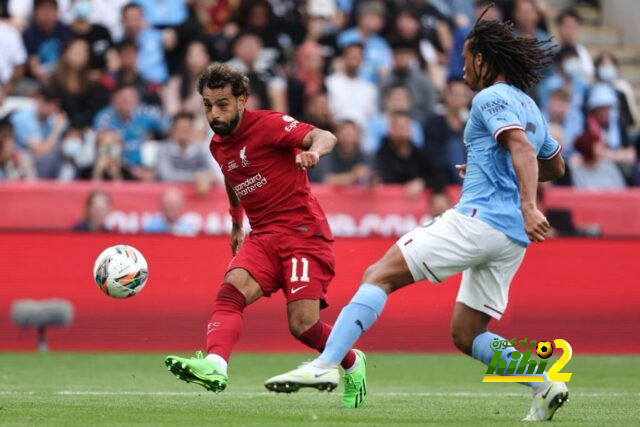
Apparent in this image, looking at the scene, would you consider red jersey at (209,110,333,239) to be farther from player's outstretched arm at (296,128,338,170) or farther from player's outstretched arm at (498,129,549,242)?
player's outstretched arm at (498,129,549,242)

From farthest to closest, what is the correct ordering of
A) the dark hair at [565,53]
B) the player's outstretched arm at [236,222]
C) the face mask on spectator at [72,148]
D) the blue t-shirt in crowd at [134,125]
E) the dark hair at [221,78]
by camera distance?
1. the dark hair at [565,53]
2. the blue t-shirt in crowd at [134,125]
3. the face mask on spectator at [72,148]
4. the player's outstretched arm at [236,222]
5. the dark hair at [221,78]

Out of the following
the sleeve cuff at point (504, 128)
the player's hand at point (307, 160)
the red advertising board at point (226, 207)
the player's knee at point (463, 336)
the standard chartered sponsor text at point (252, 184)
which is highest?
the sleeve cuff at point (504, 128)

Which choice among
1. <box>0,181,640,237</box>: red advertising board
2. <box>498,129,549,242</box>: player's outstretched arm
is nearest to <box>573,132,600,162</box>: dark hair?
<box>0,181,640,237</box>: red advertising board

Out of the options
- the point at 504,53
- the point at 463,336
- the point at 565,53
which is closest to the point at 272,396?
the point at 463,336

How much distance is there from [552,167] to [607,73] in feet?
43.0

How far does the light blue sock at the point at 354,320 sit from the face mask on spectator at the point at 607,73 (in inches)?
552

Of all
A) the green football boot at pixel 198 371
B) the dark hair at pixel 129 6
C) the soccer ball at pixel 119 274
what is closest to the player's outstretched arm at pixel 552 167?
the green football boot at pixel 198 371

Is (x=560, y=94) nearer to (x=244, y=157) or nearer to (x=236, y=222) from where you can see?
(x=236, y=222)

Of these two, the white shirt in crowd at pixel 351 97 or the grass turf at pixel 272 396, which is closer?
the grass turf at pixel 272 396

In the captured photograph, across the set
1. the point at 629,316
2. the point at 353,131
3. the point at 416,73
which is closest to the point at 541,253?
the point at 629,316

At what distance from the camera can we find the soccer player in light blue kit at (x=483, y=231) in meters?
7.87

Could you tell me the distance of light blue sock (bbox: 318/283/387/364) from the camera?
8000mm

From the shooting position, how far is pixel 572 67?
20.8 metres

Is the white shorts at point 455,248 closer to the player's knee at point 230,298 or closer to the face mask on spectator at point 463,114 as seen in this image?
the player's knee at point 230,298
